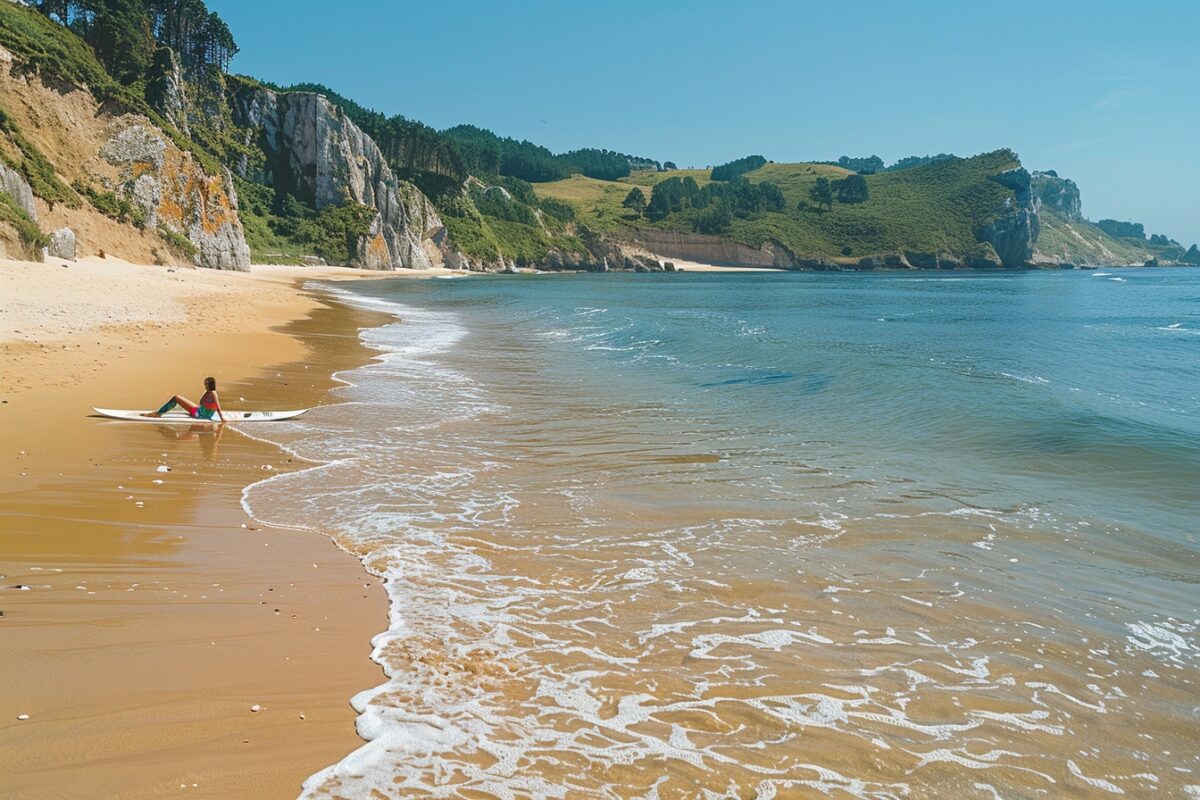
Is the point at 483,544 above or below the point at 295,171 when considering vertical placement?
below

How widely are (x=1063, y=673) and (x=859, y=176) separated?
205085 millimetres

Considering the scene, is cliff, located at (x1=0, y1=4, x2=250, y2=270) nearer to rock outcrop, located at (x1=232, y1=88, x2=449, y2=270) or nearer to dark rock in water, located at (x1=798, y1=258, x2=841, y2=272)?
rock outcrop, located at (x1=232, y1=88, x2=449, y2=270)

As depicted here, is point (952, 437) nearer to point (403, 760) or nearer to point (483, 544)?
point (483, 544)

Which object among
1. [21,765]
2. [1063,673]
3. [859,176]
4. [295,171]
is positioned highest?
[859,176]

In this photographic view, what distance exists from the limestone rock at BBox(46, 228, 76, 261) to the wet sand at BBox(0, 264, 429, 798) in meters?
25.7

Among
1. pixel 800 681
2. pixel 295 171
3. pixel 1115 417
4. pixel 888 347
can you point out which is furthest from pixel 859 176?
pixel 800 681

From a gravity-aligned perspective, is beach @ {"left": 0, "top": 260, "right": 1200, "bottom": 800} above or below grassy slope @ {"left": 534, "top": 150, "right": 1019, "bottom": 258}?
below

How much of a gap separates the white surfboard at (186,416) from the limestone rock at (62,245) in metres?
26.9

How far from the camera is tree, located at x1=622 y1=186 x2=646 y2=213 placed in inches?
7062

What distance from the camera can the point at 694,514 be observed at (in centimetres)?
868

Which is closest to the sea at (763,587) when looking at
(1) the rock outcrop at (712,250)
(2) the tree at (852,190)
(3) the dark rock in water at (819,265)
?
(1) the rock outcrop at (712,250)

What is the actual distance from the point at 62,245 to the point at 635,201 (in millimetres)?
155153

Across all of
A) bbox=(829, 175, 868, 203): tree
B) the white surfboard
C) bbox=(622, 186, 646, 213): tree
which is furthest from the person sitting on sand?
bbox=(829, 175, 868, 203): tree

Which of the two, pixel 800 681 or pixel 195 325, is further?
pixel 195 325
